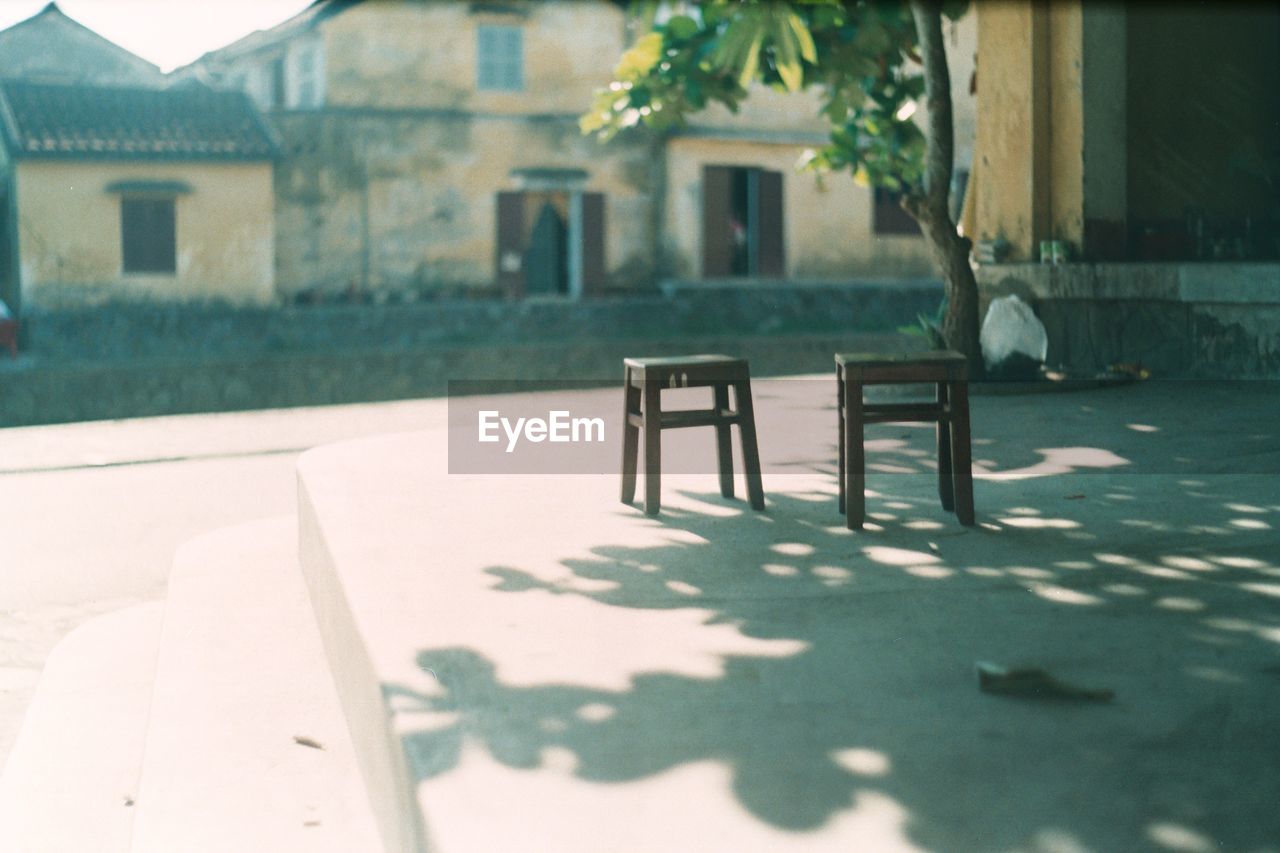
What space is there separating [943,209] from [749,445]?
492cm

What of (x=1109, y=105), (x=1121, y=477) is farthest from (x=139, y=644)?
(x=1109, y=105)

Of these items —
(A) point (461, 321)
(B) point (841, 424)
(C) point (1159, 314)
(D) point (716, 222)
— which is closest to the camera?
(B) point (841, 424)

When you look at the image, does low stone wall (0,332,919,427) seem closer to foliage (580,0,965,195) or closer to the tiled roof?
foliage (580,0,965,195)

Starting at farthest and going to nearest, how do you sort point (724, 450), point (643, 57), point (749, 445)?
point (643, 57) < point (724, 450) < point (749, 445)

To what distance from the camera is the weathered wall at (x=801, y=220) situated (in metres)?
25.9

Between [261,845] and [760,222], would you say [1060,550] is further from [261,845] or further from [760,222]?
[760,222]

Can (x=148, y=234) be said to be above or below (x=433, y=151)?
below

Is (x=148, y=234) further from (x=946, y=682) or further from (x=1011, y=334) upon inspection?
(x=946, y=682)

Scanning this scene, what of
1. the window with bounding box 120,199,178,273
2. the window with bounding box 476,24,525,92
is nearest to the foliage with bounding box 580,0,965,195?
the window with bounding box 120,199,178,273

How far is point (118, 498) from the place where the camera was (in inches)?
329

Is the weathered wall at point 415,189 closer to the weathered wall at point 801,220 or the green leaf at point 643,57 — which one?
the weathered wall at point 801,220

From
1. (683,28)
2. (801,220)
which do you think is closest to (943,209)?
(683,28)

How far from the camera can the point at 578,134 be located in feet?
82.9

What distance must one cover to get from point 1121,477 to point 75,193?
19473mm
